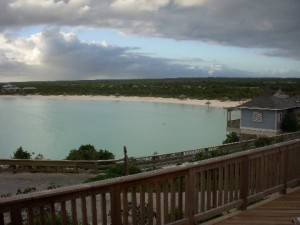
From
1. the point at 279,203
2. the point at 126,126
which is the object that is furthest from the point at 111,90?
the point at 279,203

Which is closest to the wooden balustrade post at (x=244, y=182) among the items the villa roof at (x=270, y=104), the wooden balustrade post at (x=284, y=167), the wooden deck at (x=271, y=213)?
the wooden deck at (x=271, y=213)

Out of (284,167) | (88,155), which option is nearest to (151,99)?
(88,155)

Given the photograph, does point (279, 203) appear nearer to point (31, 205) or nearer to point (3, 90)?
point (31, 205)

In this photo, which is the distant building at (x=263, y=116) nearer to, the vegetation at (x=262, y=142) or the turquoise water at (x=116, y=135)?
the vegetation at (x=262, y=142)

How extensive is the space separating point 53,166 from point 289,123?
21471mm

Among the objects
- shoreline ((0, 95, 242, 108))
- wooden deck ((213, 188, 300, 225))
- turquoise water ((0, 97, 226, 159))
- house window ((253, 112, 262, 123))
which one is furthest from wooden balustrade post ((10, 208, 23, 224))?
shoreline ((0, 95, 242, 108))

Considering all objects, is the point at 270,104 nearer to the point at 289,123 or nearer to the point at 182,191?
the point at 289,123

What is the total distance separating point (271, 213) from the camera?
566 cm

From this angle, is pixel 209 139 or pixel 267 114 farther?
pixel 209 139

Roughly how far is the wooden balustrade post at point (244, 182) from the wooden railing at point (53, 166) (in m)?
12.8

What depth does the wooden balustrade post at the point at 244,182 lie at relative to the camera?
5574 mm

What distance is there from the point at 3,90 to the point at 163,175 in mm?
192603

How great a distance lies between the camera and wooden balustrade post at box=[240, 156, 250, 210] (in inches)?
219

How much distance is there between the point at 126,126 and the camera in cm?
6188
